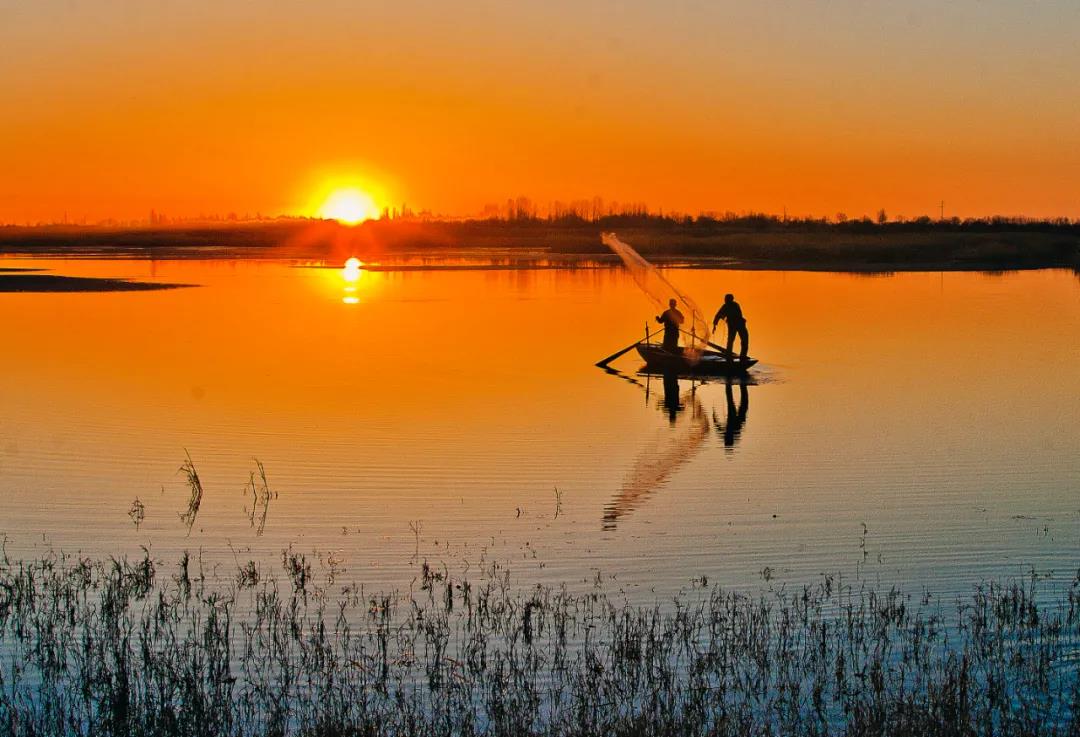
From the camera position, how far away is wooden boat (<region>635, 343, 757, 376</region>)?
2831 cm

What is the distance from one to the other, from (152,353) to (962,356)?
19.9 m

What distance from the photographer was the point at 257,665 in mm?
9875

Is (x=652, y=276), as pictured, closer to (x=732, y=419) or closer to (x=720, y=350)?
(x=720, y=350)

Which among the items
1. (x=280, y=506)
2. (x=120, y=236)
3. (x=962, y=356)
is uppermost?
(x=120, y=236)

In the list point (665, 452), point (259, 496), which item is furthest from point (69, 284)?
point (259, 496)

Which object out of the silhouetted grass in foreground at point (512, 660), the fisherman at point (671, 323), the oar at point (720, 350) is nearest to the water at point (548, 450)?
the oar at point (720, 350)

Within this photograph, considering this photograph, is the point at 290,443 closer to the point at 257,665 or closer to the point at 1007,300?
the point at 257,665

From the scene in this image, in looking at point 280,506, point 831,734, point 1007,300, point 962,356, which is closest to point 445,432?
point 280,506

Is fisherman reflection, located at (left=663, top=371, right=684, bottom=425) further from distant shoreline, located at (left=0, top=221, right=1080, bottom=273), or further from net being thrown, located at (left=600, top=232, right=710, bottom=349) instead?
distant shoreline, located at (left=0, top=221, right=1080, bottom=273)

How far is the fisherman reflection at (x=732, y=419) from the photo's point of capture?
20888 millimetres

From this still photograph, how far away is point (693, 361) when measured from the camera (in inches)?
1126

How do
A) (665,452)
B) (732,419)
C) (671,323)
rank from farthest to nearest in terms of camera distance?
(671,323)
(732,419)
(665,452)

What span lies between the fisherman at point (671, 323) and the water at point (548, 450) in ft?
3.60

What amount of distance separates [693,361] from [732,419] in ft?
18.7
